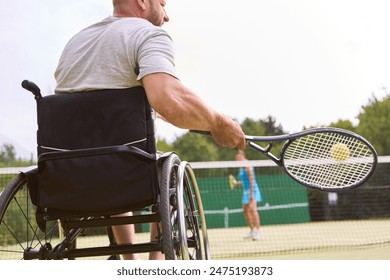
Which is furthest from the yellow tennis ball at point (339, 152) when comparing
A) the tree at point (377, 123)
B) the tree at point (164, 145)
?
the tree at point (164, 145)

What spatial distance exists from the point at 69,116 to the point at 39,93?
0.42 ft

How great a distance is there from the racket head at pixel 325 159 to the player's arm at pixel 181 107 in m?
0.57

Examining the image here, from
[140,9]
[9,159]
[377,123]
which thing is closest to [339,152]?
[140,9]

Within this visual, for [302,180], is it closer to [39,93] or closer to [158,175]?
[158,175]

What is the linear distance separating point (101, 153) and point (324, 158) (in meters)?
1.08

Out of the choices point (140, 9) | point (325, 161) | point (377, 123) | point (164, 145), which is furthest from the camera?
point (164, 145)

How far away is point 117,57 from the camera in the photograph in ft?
5.37

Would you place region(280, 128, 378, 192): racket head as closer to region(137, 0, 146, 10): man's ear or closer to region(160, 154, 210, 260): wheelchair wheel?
region(160, 154, 210, 260): wheelchair wheel

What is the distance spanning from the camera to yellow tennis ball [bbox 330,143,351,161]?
92.4 inches

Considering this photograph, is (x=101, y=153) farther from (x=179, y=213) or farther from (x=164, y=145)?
(x=164, y=145)

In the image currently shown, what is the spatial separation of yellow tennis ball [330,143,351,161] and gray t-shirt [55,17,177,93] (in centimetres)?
96

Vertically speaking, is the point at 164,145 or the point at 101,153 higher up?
the point at 101,153

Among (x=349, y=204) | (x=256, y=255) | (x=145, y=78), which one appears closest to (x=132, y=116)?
(x=145, y=78)

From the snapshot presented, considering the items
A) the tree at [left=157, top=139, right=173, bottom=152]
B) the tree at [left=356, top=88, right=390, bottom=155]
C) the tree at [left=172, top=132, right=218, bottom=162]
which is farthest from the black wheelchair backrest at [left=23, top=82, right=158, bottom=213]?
the tree at [left=172, top=132, right=218, bottom=162]
